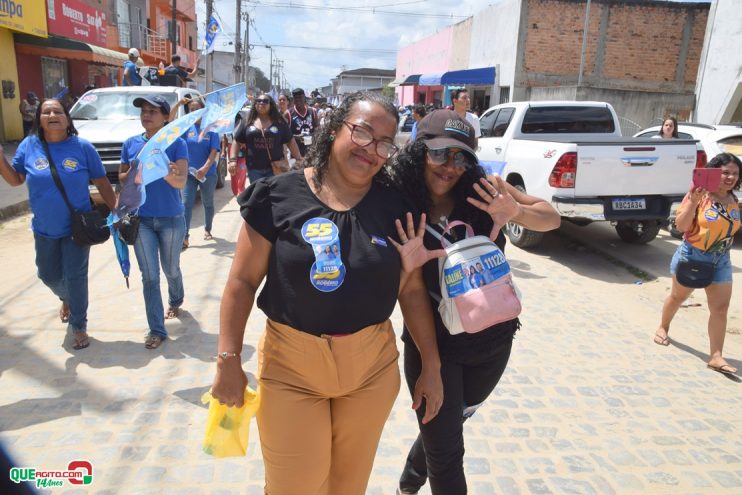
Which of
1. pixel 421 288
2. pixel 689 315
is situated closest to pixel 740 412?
pixel 689 315

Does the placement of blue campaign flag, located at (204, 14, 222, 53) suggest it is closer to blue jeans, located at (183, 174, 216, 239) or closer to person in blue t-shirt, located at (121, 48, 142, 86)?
person in blue t-shirt, located at (121, 48, 142, 86)

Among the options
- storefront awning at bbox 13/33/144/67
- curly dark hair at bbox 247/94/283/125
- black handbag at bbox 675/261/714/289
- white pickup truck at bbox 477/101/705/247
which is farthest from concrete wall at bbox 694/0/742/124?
storefront awning at bbox 13/33/144/67

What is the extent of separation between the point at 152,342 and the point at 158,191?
1193 mm

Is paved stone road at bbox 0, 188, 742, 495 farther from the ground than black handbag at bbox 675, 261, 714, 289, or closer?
closer

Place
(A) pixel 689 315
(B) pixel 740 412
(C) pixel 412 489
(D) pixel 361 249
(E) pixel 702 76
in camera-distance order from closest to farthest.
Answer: (D) pixel 361 249 < (C) pixel 412 489 < (B) pixel 740 412 < (A) pixel 689 315 < (E) pixel 702 76

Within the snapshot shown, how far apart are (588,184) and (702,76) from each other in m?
10.1

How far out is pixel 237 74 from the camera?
33.9 metres

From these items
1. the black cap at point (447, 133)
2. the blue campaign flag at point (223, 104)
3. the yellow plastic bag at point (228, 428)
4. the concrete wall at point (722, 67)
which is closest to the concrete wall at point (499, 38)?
the concrete wall at point (722, 67)

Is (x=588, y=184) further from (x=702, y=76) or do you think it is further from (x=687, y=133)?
(x=702, y=76)

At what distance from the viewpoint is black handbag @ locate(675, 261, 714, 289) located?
14.0ft

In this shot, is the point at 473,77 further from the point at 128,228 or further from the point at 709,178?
the point at 128,228

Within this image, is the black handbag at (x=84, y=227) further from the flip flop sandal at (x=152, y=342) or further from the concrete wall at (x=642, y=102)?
the concrete wall at (x=642, y=102)

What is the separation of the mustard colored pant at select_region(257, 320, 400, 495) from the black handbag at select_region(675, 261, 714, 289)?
11.1ft

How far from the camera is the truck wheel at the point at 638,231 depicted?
777 cm
